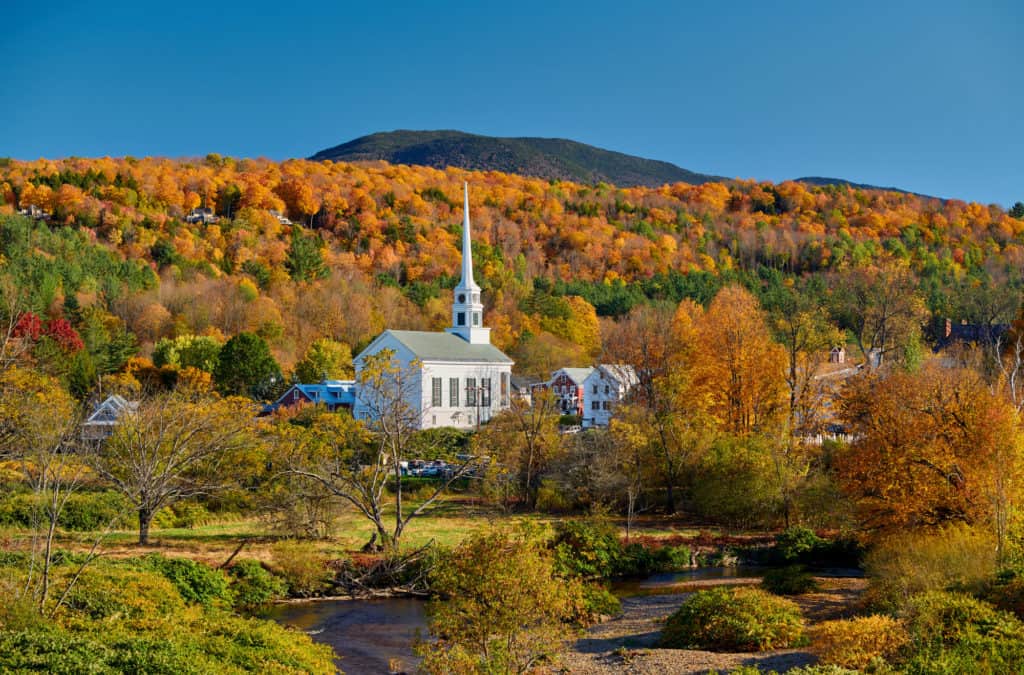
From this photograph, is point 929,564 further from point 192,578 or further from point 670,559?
point 192,578

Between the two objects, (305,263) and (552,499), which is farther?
(305,263)

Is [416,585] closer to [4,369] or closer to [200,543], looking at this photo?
[200,543]

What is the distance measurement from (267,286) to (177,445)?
246 ft

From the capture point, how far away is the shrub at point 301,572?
26.8 meters

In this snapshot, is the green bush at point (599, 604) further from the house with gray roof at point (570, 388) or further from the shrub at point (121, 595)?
the house with gray roof at point (570, 388)

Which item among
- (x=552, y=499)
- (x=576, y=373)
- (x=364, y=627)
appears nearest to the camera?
(x=364, y=627)

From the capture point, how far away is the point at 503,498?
43.4 meters

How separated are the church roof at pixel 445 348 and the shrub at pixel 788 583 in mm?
44109

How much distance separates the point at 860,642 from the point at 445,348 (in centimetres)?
5675

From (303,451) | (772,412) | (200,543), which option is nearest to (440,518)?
(303,451)

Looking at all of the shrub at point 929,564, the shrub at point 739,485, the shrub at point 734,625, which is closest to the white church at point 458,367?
the shrub at point 739,485

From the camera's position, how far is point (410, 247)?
127500 mm

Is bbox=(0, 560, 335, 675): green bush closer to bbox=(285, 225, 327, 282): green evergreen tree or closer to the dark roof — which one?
the dark roof

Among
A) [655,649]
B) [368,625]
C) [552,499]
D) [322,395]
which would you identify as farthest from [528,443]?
[322,395]
